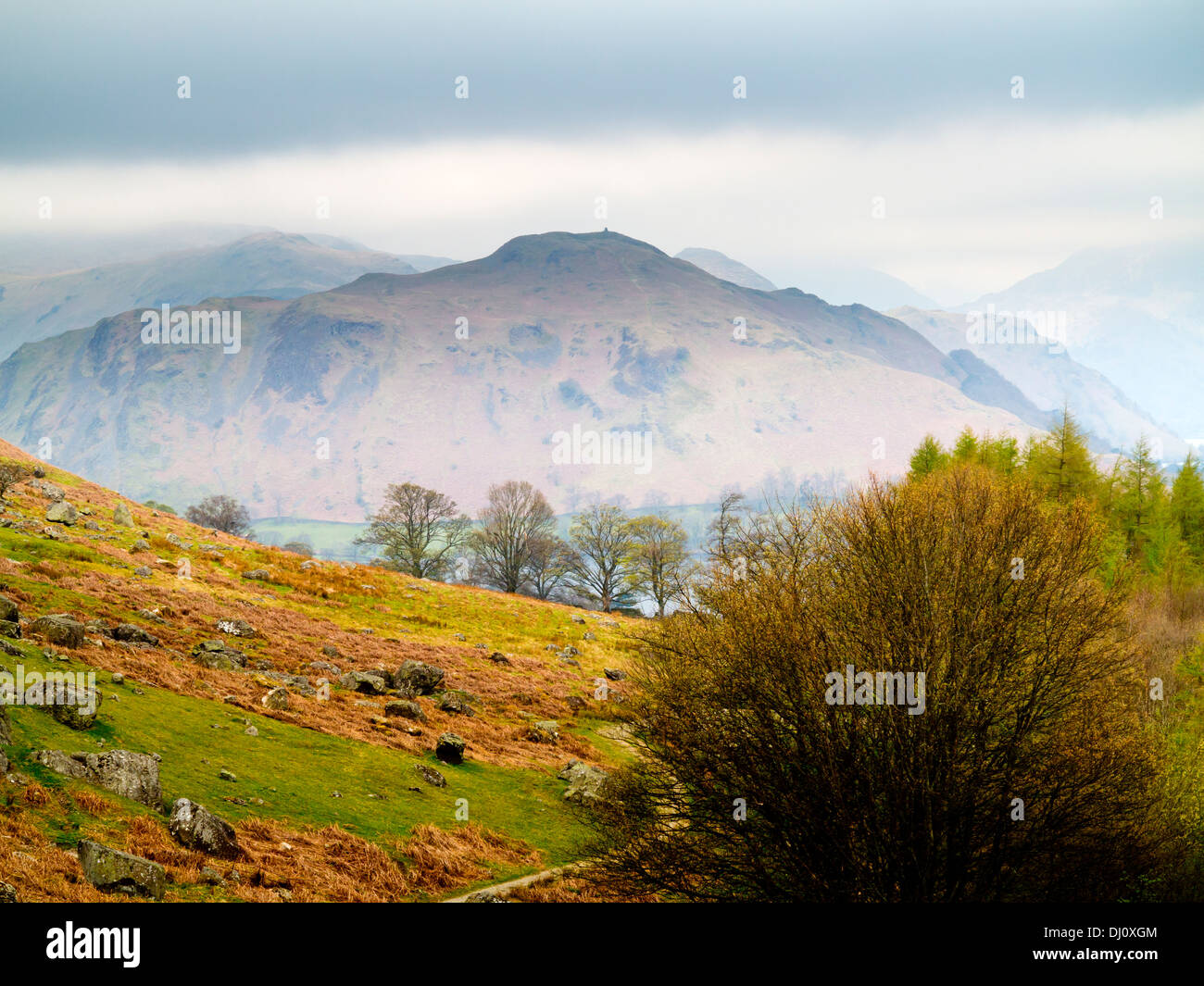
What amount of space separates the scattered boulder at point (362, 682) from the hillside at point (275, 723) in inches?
6.1

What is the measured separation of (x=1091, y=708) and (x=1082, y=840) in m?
3.63

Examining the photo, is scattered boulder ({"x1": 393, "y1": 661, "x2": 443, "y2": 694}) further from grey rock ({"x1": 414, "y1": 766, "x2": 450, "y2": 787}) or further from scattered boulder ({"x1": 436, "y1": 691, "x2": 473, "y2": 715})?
grey rock ({"x1": 414, "y1": 766, "x2": 450, "y2": 787})

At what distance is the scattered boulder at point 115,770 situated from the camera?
1798 cm

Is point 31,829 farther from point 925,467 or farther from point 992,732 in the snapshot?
point 925,467

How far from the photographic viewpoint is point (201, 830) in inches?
723

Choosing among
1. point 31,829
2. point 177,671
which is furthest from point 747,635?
point 177,671

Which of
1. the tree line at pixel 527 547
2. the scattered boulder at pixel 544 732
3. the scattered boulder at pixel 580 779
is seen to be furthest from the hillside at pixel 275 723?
the tree line at pixel 527 547

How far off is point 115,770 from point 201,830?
232 centimetres

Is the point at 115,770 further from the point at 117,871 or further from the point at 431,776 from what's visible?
the point at 431,776

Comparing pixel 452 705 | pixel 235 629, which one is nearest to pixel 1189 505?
pixel 452 705

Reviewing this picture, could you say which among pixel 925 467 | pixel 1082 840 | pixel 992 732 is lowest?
pixel 1082 840

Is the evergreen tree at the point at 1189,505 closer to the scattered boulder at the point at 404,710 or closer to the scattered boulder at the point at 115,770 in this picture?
the scattered boulder at the point at 404,710
